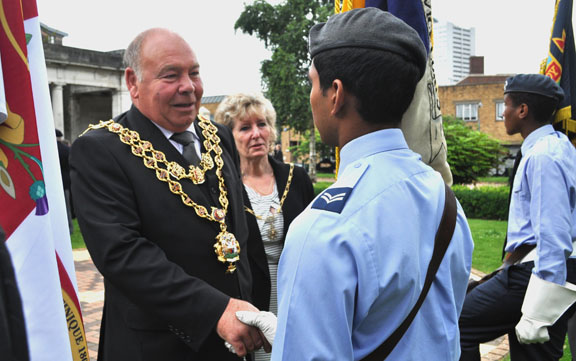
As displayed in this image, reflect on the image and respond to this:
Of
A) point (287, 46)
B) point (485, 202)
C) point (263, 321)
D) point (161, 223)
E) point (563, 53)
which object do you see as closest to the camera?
point (263, 321)

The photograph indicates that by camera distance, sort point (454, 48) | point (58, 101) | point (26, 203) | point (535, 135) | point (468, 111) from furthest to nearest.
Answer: point (454, 48), point (468, 111), point (58, 101), point (535, 135), point (26, 203)

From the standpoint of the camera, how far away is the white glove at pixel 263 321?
75.6 inches

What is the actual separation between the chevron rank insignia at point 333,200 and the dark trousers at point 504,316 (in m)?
2.44

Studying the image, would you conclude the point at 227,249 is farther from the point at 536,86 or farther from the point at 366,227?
the point at 536,86

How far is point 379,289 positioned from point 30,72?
1630mm

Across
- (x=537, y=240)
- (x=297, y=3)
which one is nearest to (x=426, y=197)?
(x=537, y=240)

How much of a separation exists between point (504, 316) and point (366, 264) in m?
2.53

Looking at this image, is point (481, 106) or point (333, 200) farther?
point (481, 106)

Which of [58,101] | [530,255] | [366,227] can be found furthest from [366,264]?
[58,101]

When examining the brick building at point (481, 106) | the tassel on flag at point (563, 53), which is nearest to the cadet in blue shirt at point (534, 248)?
the tassel on flag at point (563, 53)

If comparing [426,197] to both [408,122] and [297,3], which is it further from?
[297,3]

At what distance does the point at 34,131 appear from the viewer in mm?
1890

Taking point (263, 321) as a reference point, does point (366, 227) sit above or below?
above

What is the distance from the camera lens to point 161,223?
7.45 ft
